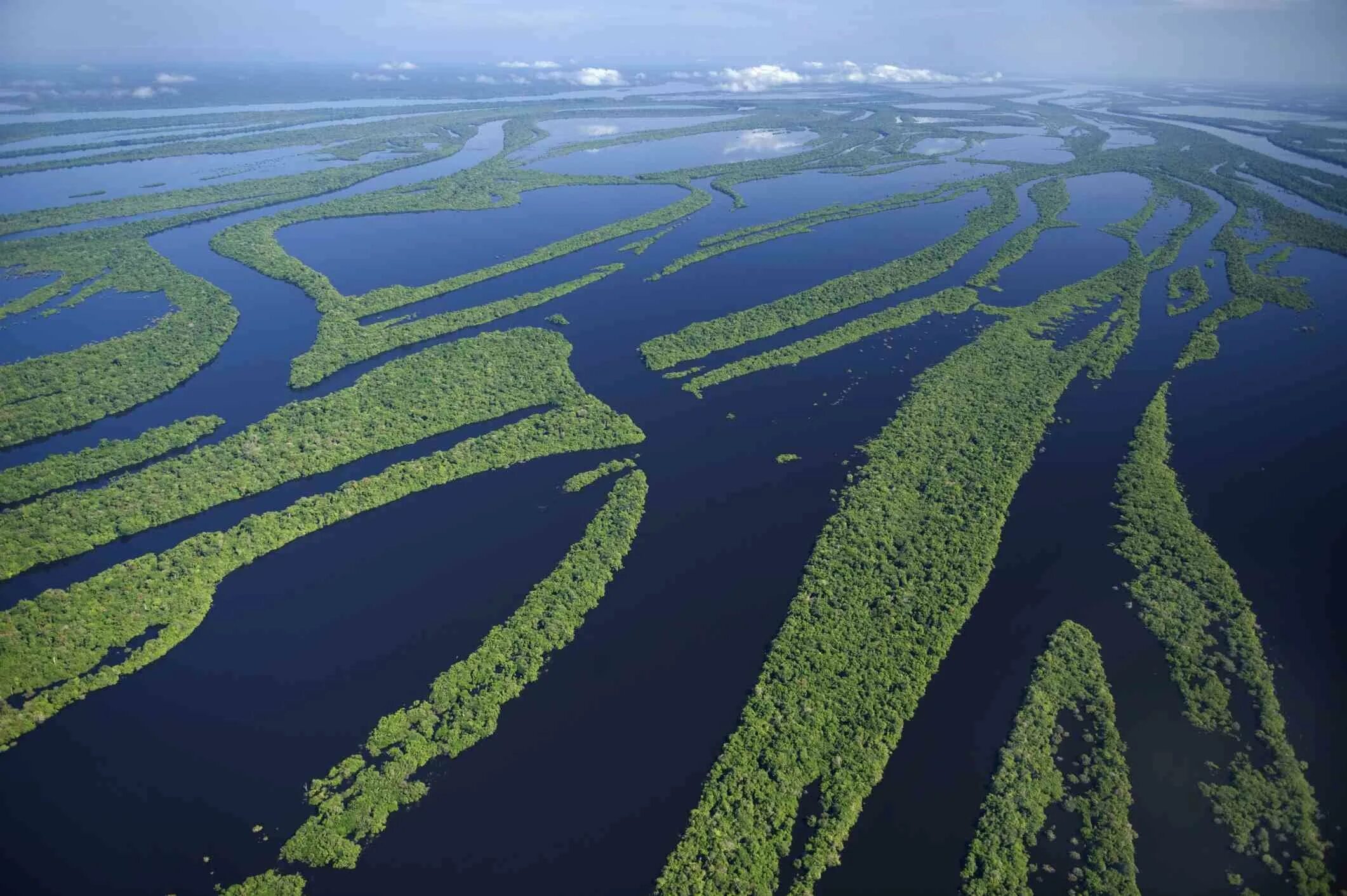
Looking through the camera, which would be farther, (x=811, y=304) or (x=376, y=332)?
(x=811, y=304)

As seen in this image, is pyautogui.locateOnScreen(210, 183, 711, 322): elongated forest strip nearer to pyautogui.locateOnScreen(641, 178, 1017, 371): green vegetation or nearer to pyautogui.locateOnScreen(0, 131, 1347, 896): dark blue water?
pyautogui.locateOnScreen(0, 131, 1347, 896): dark blue water

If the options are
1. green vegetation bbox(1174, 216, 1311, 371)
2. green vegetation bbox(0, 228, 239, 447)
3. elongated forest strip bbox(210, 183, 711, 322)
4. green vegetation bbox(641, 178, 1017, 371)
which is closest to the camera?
green vegetation bbox(0, 228, 239, 447)

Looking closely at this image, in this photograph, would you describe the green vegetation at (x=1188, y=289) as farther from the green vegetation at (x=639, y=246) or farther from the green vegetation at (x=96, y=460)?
the green vegetation at (x=96, y=460)

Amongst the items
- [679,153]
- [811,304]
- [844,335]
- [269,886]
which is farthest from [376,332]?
[679,153]

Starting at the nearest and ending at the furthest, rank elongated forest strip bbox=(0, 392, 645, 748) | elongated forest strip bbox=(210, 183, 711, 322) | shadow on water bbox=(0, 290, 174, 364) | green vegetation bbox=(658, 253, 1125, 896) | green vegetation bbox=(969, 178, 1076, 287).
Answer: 1. green vegetation bbox=(658, 253, 1125, 896)
2. elongated forest strip bbox=(0, 392, 645, 748)
3. shadow on water bbox=(0, 290, 174, 364)
4. elongated forest strip bbox=(210, 183, 711, 322)
5. green vegetation bbox=(969, 178, 1076, 287)

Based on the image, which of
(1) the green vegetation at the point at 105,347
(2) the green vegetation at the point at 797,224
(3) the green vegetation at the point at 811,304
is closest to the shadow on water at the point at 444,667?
(1) the green vegetation at the point at 105,347

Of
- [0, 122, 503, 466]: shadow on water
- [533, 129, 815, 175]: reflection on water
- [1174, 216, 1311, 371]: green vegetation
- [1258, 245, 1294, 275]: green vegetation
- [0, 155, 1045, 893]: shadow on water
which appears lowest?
[0, 155, 1045, 893]: shadow on water

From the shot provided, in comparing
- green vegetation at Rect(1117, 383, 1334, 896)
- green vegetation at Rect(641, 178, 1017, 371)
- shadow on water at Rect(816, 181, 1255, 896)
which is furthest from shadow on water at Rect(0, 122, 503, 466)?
green vegetation at Rect(1117, 383, 1334, 896)

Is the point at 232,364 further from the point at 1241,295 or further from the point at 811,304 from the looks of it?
the point at 1241,295
